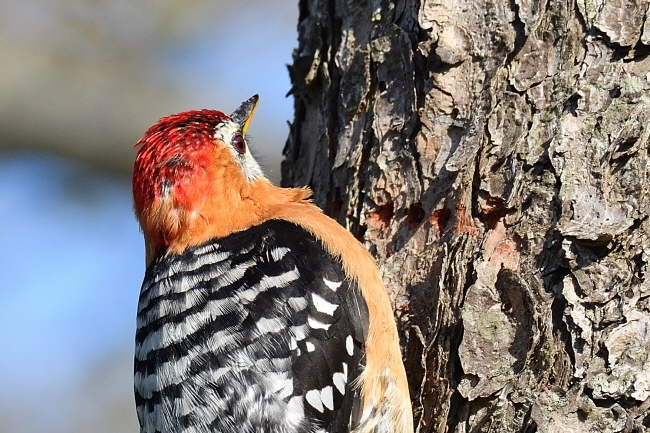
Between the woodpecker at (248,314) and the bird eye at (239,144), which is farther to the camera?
the bird eye at (239,144)

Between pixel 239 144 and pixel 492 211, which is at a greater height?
pixel 239 144

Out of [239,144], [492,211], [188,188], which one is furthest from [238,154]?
[492,211]

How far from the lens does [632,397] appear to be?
9.78 ft

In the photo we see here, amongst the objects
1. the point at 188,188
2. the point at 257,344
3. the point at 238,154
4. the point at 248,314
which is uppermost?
the point at 238,154

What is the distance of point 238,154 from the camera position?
4426mm

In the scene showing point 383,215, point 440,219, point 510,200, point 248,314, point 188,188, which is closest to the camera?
point 510,200

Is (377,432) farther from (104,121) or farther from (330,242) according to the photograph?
(104,121)

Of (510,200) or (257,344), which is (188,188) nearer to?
(257,344)

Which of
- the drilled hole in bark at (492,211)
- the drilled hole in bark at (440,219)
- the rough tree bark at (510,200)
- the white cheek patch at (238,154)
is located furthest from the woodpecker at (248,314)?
the drilled hole in bark at (492,211)

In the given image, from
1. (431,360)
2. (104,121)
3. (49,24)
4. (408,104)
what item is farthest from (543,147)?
(49,24)

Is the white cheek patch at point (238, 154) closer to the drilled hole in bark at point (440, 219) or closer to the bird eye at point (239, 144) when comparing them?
the bird eye at point (239, 144)

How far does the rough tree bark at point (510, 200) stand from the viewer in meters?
3.10

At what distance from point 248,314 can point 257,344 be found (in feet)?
0.53

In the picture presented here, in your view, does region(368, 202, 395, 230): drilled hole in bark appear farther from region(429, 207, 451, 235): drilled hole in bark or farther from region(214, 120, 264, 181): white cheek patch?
region(214, 120, 264, 181): white cheek patch
